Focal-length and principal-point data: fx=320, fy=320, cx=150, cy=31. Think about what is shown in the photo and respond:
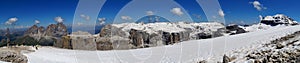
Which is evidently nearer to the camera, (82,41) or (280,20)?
(82,41)

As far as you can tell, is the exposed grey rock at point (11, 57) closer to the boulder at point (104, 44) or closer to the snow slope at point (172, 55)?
the snow slope at point (172, 55)

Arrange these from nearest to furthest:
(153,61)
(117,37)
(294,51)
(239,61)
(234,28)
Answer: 1. (294,51)
2. (239,61)
3. (153,61)
4. (117,37)
5. (234,28)

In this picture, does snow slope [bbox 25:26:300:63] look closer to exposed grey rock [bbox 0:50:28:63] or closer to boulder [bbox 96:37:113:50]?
exposed grey rock [bbox 0:50:28:63]

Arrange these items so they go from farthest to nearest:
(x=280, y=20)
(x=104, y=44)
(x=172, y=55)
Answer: (x=280, y=20)
(x=104, y=44)
(x=172, y=55)

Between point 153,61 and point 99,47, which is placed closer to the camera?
point 153,61

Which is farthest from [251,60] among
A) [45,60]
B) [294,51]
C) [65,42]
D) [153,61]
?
[65,42]

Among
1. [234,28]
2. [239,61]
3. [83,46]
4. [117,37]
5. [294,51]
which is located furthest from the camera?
[234,28]

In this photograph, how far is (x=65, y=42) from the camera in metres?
37.6

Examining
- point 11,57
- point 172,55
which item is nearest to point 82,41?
point 172,55

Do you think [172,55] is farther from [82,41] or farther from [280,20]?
[280,20]

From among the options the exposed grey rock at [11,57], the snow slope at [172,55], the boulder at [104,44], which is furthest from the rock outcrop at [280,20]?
the exposed grey rock at [11,57]

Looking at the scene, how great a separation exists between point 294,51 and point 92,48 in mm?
26589

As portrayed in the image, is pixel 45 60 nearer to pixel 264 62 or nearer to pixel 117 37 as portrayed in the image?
pixel 264 62

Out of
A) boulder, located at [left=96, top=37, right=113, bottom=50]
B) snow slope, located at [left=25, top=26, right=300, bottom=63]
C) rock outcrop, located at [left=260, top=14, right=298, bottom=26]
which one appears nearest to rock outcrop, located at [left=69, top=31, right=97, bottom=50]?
boulder, located at [left=96, top=37, right=113, bottom=50]
